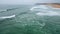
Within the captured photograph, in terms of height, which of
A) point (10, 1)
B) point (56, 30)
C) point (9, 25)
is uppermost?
point (10, 1)

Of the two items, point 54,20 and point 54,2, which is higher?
point 54,2

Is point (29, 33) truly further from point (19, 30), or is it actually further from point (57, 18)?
point (57, 18)

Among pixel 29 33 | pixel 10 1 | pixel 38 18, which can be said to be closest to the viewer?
pixel 29 33

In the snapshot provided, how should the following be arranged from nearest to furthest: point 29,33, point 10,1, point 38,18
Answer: point 29,33 → point 38,18 → point 10,1

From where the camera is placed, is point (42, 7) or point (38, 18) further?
point (42, 7)

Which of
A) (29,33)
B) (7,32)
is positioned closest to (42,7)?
(29,33)

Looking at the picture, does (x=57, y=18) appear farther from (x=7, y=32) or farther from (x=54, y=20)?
(x=7, y=32)
